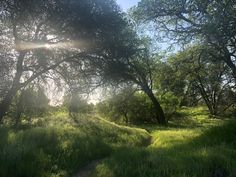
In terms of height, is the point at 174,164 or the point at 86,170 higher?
the point at 174,164

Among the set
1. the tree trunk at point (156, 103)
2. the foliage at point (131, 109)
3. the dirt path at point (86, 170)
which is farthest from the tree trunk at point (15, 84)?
the foliage at point (131, 109)

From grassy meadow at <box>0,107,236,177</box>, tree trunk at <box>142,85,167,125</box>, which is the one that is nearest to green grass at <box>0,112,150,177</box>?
grassy meadow at <box>0,107,236,177</box>

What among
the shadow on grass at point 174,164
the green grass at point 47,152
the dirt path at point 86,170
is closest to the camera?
the shadow on grass at point 174,164

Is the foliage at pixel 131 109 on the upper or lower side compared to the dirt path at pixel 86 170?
upper

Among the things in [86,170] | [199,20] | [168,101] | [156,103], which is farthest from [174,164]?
[168,101]

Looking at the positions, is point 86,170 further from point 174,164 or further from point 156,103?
point 156,103

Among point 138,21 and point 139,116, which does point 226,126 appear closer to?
point 138,21

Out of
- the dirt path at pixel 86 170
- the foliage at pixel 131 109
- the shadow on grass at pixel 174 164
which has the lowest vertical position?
the dirt path at pixel 86 170

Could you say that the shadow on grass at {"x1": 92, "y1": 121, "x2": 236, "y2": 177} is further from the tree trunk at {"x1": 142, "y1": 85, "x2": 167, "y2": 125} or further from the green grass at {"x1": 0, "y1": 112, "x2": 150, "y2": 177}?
the tree trunk at {"x1": 142, "y1": 85, "x2": 167, "y2": 125}

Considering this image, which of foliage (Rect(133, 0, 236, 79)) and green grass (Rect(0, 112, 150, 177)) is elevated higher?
foliage (Rect(133, 0, 236, 79))

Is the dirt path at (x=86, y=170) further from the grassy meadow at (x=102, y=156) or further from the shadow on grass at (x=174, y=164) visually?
the shadow on grass at (x=174, y=164)

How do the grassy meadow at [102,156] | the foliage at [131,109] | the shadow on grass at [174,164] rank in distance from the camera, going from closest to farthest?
1. the shadow on grass at [174,164]
2. the grassy meadow at [102,156]
3. the foliage at [131,109]

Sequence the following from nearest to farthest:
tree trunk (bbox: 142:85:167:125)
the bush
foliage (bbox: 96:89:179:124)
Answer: tree trunk (bbox: 142:85:167:125) < foliage (bbox: 96:89:179:124) < the bush

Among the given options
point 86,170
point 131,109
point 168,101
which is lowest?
point 86,170
